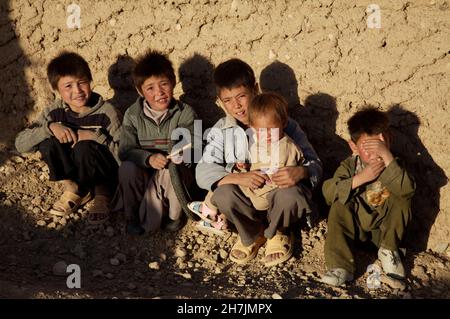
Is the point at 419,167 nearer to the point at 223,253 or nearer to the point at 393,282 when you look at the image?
the point at 393,282

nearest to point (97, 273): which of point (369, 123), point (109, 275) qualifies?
point (109, 275)

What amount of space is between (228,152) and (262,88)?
567 mm

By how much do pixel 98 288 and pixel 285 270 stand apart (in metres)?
1.03

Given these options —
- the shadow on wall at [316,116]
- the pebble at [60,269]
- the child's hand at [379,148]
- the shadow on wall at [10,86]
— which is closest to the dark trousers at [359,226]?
the child's hand at [379,148]

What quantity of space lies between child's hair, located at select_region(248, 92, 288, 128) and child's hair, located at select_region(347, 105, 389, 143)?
0.38 m

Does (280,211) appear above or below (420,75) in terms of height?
below

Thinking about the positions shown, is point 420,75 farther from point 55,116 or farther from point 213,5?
point 55,116

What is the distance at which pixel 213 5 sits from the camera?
398cm

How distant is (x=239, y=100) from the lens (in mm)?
3717

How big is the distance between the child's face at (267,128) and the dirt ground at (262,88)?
1.81 ft

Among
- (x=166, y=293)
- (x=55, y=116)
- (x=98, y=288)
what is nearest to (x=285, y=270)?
(x=166, y=293)

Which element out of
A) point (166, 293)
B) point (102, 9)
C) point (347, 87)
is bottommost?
point (166, 293)

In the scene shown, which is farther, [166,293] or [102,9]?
[102,9]

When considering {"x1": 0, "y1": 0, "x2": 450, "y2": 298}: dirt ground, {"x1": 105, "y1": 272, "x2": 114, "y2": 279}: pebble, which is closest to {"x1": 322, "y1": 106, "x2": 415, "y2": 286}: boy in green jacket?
{"x1": 0, "y1": 0, "x2": 450, "y2": 298}: dirt ground
